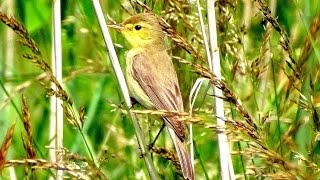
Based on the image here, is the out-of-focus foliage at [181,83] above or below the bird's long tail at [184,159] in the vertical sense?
above

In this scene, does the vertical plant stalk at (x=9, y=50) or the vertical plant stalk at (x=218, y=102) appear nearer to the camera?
the vertical plant stalk at (x=218, y=102)

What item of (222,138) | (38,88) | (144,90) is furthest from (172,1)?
(38,88)

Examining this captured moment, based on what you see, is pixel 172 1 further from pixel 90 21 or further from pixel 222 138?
pixel 90 21

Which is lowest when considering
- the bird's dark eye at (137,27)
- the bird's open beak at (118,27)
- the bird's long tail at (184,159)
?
the bird's long tail at (184,159)

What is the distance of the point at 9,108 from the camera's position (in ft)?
11.8

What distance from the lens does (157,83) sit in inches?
127

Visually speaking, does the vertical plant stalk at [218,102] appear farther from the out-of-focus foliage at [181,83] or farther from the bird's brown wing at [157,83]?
the bird's brown wing at [157,83]

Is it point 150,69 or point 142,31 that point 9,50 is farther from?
point 150,69

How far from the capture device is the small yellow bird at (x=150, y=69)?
3.06 metres

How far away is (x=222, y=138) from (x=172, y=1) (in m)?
0.65

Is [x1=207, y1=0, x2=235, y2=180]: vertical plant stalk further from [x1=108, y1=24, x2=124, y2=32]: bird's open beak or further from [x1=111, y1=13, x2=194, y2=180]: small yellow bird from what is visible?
[x1=108, y1=24, x2=124, y2=32]: bird's open beak

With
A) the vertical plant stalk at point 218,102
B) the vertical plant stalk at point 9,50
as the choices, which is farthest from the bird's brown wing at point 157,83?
the vertical plant stalk at point 9,50

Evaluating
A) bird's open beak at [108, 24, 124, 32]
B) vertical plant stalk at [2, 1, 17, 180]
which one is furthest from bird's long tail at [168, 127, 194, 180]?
vertical plant stalk at [2, 1, 17, 180]

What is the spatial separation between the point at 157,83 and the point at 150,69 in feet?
0.35
